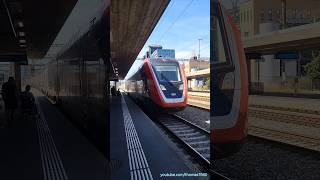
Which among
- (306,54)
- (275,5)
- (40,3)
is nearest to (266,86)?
(306,54)

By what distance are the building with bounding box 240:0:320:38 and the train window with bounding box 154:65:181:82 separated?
49002 mm

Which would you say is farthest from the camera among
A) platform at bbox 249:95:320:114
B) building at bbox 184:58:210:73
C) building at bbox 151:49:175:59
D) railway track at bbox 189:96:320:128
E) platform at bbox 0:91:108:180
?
platform at bbox 249:95:320:114

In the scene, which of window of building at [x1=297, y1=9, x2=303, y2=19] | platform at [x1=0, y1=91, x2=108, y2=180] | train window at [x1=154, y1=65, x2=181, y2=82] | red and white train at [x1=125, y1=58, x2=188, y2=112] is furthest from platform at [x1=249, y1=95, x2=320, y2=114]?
window of building at [x1=297, y1=9, x2=303, y2=19]

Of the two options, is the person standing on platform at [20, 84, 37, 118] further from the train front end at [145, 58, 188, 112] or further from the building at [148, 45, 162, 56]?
the building at [148, 45, 162, 56]

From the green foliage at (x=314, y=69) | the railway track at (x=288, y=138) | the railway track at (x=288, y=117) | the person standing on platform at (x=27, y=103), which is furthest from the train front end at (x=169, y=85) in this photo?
the green foliage at (x=314, y=69)

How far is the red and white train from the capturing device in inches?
206

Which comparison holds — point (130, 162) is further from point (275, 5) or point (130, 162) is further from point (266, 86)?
point (275, 5)

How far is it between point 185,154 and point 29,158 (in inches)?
158

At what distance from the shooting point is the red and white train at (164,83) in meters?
5.23

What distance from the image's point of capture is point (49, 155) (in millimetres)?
7773

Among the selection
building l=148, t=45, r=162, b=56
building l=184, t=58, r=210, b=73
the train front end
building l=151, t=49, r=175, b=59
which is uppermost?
building l=148, t=45, r=162, b=56

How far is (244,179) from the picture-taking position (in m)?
6.79

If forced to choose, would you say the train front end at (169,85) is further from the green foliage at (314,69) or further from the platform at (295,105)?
the green foliage at (314,69)

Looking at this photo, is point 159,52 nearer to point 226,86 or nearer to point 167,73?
point 167,73
